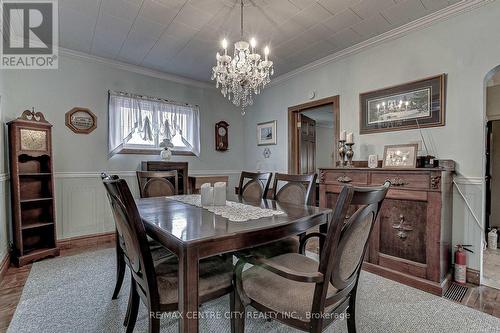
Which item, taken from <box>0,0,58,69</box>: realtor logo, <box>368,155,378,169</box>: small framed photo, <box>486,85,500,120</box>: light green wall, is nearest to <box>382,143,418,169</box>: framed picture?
<box>368,155,378,169</box>: small framed photo

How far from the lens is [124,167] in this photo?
12.1ft

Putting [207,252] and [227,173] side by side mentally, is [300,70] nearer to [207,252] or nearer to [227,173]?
[227,173]

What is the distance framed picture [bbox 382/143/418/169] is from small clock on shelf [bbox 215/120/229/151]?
2879 mm

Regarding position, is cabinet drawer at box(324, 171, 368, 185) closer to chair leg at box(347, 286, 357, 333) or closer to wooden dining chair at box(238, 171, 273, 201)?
wooden dining chair at box(238, 171, 273, 201)

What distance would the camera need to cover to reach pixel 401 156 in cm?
255

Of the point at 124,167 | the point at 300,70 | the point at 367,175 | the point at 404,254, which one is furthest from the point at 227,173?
the point at 404,254

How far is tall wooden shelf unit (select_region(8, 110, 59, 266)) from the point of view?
2.59 m

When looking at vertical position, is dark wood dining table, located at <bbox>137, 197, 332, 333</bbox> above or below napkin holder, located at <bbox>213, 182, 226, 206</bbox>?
below

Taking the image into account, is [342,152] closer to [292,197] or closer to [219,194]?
[292,197]

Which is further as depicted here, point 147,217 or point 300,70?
point 300,70

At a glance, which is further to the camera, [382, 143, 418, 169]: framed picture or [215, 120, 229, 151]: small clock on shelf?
[215, 120, 229, 151]: small clock on shelf

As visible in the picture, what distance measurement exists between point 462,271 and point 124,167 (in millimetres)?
4283

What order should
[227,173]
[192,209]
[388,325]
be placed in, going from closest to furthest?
[388,325], [192,209], [227,173]

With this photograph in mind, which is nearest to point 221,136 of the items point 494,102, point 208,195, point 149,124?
point 149,124
